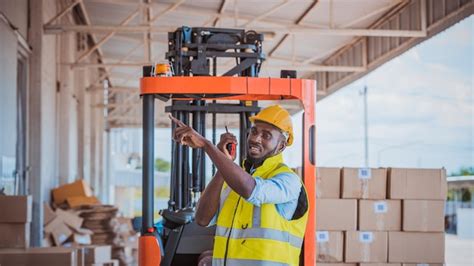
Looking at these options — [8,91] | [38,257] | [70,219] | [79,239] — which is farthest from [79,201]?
[38,257]

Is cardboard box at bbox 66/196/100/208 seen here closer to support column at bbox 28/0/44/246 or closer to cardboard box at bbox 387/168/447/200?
support column at bbox 28/0/44/246

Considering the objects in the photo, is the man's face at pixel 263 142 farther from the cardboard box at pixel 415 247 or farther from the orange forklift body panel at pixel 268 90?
the cardboard box at pixel 415 247

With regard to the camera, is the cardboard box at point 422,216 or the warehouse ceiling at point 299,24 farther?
the warehouse ceiling at point 299,24

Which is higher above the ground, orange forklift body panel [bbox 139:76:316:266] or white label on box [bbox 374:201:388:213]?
orange forklift body panel [bbox 139:76:316:266]

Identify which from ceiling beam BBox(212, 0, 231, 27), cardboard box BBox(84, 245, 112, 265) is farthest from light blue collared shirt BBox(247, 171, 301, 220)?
ceiling beam BBox(212, 0, 231, 27)

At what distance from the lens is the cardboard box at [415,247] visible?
29.8 feet

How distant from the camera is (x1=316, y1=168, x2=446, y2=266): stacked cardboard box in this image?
29.8 feet

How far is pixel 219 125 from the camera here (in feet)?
129

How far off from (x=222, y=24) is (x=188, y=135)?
15609 millimetres

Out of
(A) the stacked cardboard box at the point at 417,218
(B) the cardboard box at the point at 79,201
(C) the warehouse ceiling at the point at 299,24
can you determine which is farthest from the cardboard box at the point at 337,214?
(B) the cardboard box at the point at 79,201

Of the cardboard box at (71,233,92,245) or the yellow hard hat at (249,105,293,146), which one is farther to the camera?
the cardboard box at (71,233,92,245)

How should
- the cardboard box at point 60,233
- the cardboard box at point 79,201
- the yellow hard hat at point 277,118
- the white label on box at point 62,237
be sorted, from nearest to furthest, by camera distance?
the yellow hard hat at point 277,118, the cardboard box at point 60,233, the white label on box at point 62,237, the cardboard box at point 79,201

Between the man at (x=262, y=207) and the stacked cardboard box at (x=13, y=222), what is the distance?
201 inches

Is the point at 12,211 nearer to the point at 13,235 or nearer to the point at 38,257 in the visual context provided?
the point at 13,235
